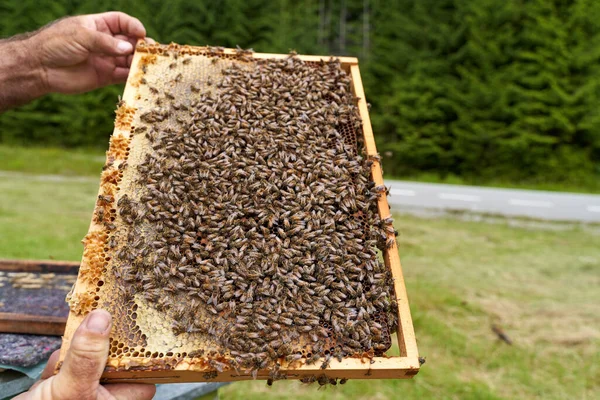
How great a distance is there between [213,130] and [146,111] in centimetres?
64

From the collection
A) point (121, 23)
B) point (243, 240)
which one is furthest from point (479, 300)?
point (121, 23)

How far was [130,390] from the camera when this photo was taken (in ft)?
10.3

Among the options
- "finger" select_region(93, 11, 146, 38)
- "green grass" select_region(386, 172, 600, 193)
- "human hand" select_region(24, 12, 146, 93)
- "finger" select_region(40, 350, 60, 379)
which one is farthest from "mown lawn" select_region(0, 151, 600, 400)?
"green grass" select_region(386, 172, 600, 193)

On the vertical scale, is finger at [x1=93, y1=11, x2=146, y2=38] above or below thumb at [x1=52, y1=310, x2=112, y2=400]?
above

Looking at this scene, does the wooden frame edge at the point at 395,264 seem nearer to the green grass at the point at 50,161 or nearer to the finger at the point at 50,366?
the finger at the point at 50,366

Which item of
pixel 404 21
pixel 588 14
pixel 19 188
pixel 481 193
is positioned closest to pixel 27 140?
pixel 19 188

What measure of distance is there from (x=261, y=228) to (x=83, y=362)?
4.61 ft

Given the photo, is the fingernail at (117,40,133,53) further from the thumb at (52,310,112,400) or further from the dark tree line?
the dark tree line

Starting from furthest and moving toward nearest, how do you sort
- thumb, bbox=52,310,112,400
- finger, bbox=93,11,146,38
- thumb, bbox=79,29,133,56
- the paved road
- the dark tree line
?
the dark tree line
the paved road
finger, bbox=93,11,146,38
thumb, bbox=79,29,133,56
thumb, bbox=52,310,112,400

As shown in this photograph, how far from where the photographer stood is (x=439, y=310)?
9.05 m

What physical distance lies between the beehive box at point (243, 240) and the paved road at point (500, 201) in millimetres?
15131

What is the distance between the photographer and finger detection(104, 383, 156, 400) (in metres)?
3.11

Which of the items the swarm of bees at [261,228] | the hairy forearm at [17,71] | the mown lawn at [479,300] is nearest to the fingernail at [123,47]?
the hairy forearm at [17,71]

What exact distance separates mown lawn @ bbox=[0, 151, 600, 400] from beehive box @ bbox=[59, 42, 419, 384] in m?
3.86
